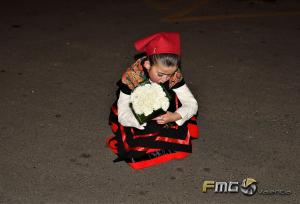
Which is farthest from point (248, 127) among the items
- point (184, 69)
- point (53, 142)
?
point (53, 142)

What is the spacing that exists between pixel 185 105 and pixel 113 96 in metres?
1.16

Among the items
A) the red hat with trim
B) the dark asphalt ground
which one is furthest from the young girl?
the dark asphalt ground

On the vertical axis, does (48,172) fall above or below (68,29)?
below

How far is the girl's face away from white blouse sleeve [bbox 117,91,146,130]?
27 centimetres

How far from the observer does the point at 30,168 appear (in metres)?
3.86

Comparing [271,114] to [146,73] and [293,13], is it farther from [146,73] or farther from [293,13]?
[293,13]

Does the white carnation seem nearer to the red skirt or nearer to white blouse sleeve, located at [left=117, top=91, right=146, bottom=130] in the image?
white blouse sleeve, located at [left=117, top=91, right=146, bottom=130]

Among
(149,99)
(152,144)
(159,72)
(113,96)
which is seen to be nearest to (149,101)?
(149,99)

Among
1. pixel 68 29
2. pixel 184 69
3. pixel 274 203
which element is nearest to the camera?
pixel 274 203

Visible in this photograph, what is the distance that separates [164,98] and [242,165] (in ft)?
2.84

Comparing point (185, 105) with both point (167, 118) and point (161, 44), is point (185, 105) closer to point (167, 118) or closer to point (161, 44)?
point (167, 118)

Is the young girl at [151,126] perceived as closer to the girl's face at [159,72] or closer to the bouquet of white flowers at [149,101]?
the girl's face at [159,72]

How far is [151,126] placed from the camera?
3959 mm

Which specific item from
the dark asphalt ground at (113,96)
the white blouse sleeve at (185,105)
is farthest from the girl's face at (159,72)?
the dark asphalt ground at (113,96)
